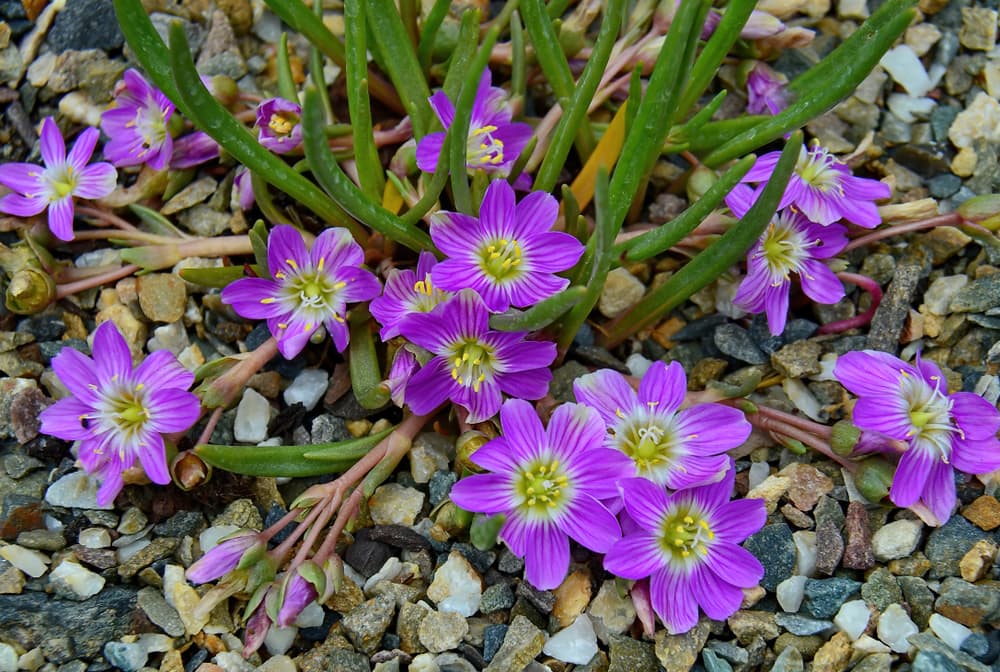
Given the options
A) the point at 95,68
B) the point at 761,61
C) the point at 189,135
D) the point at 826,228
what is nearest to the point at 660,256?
the point at 826,228

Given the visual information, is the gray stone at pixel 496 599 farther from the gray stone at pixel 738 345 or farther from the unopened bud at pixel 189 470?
the gray stone at pixel 738 345

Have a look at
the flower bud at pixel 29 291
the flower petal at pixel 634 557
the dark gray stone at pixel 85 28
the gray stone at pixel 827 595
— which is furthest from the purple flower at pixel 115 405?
the gray stone at pixel 827 595

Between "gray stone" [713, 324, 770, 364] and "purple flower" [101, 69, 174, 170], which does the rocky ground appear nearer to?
"gray stone" [713, 324, 770, 364]

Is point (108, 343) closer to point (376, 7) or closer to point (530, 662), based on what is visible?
point (376, 7)

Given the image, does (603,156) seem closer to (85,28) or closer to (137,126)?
(137,126)

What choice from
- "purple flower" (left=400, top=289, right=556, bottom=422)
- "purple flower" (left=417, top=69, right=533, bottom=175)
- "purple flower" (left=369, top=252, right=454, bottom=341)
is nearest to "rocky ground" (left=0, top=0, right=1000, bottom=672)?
"purple flower" (left=400, top=289, right=556, bottom=422)

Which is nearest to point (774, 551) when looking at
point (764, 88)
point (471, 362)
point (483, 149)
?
point (471, 362)
